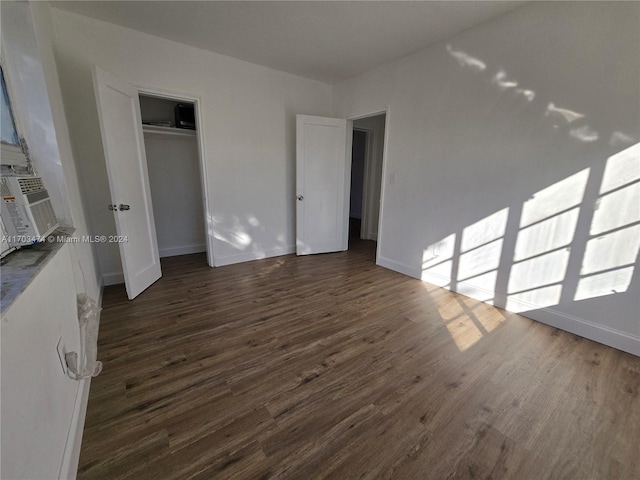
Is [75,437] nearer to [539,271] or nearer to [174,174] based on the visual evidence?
[539,271]

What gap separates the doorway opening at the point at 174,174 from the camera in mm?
3553

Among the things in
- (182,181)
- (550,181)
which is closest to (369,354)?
(550,181)

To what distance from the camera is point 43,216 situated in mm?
1252

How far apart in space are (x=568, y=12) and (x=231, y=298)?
142 inches

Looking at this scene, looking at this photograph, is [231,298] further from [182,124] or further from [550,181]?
[550,181]

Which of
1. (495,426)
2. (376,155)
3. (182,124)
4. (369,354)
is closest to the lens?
(495,426)

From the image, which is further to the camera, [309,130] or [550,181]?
[309,130]

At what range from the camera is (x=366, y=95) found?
361cm

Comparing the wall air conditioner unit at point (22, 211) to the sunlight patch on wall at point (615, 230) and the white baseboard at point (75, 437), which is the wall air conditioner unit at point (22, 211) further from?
the sunlight patch on wall at point (615, 230)

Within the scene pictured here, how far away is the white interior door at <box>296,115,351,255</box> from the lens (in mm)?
3830

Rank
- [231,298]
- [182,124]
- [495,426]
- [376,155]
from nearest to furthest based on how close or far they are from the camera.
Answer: [495,426], [231,298], [182,124], [376,155]

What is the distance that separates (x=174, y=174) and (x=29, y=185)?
2909 millimetres

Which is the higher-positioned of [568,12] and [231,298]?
[568,12]

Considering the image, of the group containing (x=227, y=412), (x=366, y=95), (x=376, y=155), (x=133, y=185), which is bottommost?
(x=227, y=412)
